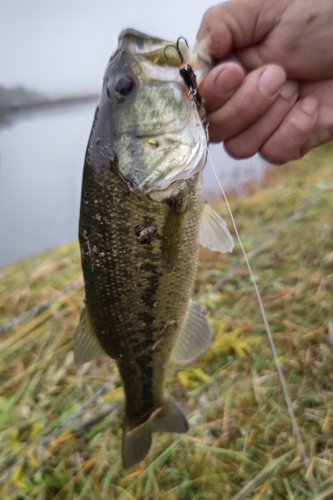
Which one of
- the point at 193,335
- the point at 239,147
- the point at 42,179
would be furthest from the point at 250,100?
the point at 42,179

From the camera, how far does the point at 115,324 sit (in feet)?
4.67

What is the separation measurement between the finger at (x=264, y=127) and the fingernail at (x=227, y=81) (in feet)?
1.12

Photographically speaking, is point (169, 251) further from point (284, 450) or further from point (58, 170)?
point (58, 170)

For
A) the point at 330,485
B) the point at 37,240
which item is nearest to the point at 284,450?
the point at 330,485

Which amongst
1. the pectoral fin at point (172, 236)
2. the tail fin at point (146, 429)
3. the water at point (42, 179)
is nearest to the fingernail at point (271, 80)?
the pectoral fin at point (172, 236)

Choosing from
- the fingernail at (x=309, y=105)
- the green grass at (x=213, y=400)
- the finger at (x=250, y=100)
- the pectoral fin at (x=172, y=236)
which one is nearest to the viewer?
the pectoral fin at (x=172, y=236)

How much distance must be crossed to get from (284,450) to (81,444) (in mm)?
1152

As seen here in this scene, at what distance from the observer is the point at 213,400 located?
2346 mm

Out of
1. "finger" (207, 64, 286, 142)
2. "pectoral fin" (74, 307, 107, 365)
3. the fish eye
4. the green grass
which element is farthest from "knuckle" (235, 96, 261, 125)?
the green grass

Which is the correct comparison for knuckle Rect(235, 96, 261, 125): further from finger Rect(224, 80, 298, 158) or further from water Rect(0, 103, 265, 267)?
water Rect(0, 103, 265, 267)

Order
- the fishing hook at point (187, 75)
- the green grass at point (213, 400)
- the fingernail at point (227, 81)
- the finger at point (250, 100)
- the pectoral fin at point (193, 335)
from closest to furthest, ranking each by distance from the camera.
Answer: the fishing hook at point (187, 75), the fingernail at point (227, 81), the finger at point (250, 100), the pectoral fin at point (193, 335), the green grass at point (213, 400)

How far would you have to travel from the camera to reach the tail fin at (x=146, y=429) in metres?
1.59

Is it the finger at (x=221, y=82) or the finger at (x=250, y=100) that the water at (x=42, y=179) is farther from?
the finger at (x=221, y=82)

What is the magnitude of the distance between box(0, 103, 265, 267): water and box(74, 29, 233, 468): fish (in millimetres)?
4714
